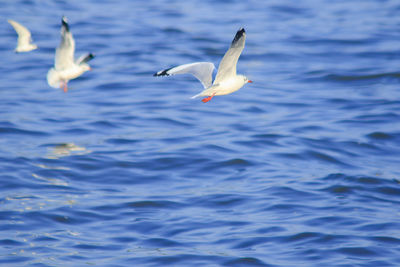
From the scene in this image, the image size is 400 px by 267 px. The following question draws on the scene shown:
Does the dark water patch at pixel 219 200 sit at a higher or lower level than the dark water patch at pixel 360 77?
lower

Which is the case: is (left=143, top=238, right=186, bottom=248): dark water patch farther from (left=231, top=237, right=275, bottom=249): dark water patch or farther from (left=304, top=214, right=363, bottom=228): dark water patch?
(left=304, top=214, right=363, bottom=228): dark water patch

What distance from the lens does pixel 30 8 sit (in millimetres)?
18844

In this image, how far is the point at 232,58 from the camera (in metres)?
6.91

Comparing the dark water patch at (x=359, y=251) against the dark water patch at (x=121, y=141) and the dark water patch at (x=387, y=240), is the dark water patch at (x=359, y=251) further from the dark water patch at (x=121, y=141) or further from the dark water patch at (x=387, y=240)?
the dark water patch at (x=121, y=141)

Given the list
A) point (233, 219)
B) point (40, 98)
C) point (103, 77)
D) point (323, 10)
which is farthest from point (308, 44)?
point (233, 219)

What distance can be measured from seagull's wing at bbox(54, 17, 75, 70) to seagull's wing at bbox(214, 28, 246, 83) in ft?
6.90

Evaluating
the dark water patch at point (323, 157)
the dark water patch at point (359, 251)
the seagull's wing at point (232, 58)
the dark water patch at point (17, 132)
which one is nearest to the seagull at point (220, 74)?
the seagull's wing at point (232, 58)

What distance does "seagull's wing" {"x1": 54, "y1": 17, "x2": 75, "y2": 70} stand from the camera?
823 centimetres

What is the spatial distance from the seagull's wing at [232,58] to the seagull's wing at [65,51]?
210 cm

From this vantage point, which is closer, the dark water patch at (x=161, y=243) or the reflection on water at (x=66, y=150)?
the dark water patch at (x=161, y=243)

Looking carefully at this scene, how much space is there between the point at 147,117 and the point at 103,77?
8.77 ft

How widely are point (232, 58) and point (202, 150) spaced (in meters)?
3.54

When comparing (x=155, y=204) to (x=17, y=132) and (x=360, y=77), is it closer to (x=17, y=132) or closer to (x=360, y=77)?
(x=17, y=132)

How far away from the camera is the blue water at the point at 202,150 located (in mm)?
7562
